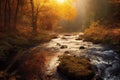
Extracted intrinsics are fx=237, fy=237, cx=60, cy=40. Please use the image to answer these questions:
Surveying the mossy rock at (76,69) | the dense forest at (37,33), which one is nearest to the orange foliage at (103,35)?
the dense forest at (37,33)

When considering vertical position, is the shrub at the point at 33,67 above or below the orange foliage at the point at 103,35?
below

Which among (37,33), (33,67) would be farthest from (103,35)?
(33,67)

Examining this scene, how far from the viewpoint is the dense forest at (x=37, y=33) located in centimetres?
1609

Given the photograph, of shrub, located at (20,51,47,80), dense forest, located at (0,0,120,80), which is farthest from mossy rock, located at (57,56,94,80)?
shrub, located at (20,51,47,80)

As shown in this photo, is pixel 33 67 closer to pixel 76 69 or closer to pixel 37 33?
pixel 76 69

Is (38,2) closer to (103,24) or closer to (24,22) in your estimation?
(24,22)

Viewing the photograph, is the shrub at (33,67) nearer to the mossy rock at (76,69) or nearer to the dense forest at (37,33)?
the dense forest at (37,33)

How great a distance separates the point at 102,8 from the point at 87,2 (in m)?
6.23

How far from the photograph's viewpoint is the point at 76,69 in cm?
1489

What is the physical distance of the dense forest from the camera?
16094mm

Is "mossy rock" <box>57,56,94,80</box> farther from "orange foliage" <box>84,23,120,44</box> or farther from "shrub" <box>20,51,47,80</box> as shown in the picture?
"orange foliage" <box>84,23,120,44</box>

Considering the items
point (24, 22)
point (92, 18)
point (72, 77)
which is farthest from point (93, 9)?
point (72, 77)

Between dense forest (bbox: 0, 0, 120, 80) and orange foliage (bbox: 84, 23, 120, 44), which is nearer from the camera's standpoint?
dense forest (bbox: 0, 0, 120, 80)

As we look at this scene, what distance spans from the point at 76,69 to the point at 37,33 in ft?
67.5
